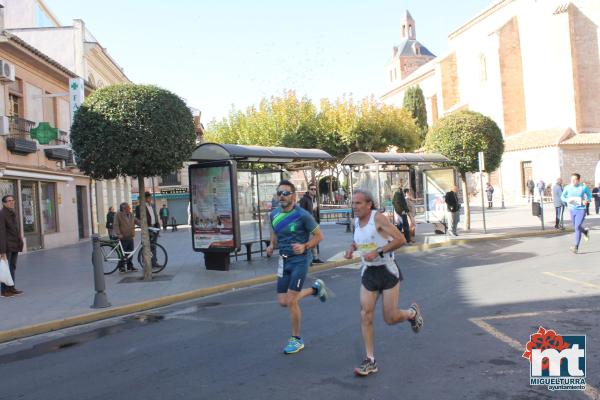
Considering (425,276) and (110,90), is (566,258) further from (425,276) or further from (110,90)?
(110,90)

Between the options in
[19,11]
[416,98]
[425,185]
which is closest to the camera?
[425,185]

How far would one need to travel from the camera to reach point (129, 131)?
33.6 feet

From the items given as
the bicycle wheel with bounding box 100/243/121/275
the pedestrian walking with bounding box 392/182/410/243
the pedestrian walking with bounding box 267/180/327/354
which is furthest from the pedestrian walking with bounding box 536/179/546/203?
the pedestrian walking with bounding box 267/180/327/354

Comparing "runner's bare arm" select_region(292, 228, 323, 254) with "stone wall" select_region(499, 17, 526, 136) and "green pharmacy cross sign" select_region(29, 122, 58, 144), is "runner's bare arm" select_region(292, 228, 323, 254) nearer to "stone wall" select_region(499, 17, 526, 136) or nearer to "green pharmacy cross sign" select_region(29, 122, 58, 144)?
"green pharmacy cross sign" select_region(29, 122, 58, 144)

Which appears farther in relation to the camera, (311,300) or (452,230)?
(452,230)

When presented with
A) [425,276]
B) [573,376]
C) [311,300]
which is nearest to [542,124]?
[425,276]

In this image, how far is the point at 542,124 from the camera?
40719mm

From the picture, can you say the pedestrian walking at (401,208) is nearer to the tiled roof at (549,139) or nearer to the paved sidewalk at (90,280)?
the paved sidewalk at (90,280)

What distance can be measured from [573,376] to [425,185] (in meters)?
14.9

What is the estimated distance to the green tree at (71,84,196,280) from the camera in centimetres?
1021

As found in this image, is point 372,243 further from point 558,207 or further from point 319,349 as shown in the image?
point 558,207

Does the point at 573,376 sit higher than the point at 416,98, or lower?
lower

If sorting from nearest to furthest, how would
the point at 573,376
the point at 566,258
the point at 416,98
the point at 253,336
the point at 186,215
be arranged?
the point at 573,376, the point at 253,336, the point at 566,258, the point at 186,215, the point at 416,98

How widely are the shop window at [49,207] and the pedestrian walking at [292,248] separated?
60.8 feet
